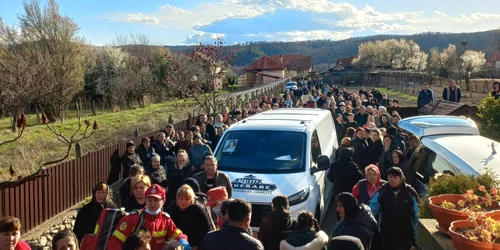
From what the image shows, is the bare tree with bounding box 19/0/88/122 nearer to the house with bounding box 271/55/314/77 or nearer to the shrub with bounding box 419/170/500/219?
the shrub with bounding box 419/170/500/219

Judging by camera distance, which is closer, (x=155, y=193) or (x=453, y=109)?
(x=155, y=193)

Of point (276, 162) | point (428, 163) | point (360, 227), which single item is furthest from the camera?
point (276, 162)

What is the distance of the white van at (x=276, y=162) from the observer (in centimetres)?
692

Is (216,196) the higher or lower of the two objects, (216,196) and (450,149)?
the lower

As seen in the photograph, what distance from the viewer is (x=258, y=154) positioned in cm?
799

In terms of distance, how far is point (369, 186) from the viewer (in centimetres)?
644

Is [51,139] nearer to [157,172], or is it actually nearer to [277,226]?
[157,172]

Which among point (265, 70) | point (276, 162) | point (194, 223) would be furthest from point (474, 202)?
point (265, 70)

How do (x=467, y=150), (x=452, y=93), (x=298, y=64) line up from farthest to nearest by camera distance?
(x=298, y=64)
(x=452, y=93)
(x=467, y=150)

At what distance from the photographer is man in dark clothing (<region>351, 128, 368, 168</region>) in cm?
930

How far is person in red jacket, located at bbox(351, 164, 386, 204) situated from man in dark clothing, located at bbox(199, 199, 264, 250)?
273 centimetres

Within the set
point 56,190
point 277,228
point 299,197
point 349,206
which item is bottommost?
point 56,190

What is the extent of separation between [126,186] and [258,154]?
2406mm

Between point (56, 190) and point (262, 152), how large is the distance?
428 centimetres
